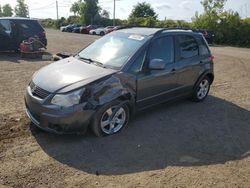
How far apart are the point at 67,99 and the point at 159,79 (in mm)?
2021

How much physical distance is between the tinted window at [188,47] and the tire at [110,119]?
2053mm

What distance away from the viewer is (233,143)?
17.6 ft

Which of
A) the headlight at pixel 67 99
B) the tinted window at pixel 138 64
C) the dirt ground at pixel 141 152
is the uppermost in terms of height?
the tinted window at pixel 138 64

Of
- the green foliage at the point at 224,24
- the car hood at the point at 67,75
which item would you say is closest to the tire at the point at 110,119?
the car hood at the point at 67,75

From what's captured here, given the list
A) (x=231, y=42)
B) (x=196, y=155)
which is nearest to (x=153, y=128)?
(x=196, y=155)

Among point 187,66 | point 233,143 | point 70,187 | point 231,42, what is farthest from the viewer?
point 231,42

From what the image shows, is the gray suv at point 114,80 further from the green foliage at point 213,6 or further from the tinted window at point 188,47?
the green foliage at point 213,6

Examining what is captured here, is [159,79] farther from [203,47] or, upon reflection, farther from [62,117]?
[62,117]

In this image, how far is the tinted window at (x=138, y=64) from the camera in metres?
5.53

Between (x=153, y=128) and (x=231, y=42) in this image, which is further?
(x=231, y=42)

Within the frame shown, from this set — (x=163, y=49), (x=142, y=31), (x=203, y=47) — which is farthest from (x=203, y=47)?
(x=142, y=31)

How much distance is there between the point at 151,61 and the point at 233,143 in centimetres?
198

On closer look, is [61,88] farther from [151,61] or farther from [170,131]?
[170,131]

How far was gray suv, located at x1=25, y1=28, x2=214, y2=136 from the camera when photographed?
4.83m
